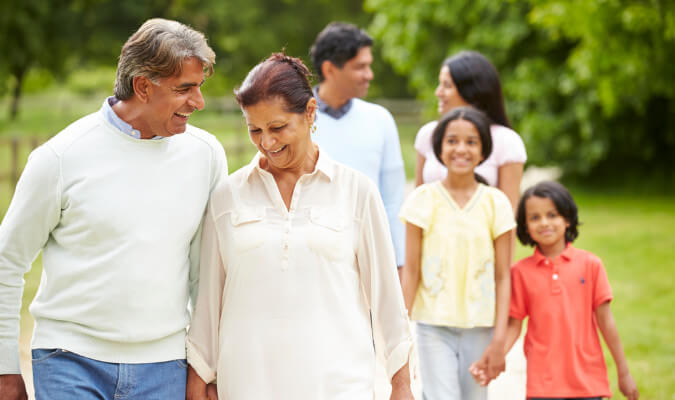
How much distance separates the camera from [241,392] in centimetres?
288

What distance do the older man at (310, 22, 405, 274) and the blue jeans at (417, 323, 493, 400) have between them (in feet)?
3.26

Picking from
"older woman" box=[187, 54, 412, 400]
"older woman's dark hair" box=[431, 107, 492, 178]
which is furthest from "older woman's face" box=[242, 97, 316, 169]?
"older woman's dark hair" box=[431, 107, 492, 178]

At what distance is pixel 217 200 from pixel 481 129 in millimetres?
1641

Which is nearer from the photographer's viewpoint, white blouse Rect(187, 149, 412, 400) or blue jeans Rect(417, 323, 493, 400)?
white blouse Rect(187, 149, 412, 400)

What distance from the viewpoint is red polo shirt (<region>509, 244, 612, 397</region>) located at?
3916 mm

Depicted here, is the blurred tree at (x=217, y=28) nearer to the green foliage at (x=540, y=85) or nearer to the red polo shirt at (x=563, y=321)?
the green foliage at (x=540, y=85)

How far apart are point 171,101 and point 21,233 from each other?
0.67 m

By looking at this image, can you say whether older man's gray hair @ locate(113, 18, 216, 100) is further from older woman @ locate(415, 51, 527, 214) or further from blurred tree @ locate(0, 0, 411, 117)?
blurred tree @ locate(0, 0, 411, 117)

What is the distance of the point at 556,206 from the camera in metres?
4.15

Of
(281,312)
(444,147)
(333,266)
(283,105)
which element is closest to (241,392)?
(281,312)

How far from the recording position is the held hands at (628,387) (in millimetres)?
3995

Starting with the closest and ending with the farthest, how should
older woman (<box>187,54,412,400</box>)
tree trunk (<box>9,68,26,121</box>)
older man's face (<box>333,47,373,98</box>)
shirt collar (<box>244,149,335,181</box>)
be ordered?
older woman (<box>187,54,412,400</box>) → shirt collar (<box>244,149,335,181</box>) → older man's face (<box>333,47,373,98</box>) → tree trunk (<box>9,68,26,121</box>)

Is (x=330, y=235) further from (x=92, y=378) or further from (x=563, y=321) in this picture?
(x=563, y=321)

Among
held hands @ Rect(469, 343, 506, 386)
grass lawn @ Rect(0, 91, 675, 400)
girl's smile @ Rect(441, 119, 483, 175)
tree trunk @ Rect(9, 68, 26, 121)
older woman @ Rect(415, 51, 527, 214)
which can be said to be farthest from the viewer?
tree trunk @ Rect(9, 68, 26, 121)
